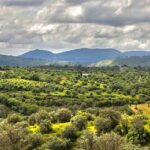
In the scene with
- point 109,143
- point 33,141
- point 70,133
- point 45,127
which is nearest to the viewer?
point 109,143

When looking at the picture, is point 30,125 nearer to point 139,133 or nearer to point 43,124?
point 43,124

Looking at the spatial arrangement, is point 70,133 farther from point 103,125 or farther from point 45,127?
point 45,127

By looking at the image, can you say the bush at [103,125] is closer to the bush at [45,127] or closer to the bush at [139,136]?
the bush at [139,136]

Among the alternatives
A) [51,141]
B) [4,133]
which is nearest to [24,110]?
[51,141]

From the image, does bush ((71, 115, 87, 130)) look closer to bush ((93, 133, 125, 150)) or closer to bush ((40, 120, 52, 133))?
bush ((40, 120, 52, 133))

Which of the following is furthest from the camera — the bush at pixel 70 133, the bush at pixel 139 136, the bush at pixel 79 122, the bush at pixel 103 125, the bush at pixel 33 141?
the bush at pixel 79 122

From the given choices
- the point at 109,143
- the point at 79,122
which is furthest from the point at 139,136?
the point at 109,143

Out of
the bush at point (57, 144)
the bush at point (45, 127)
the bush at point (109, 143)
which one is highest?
the bush at point (109, 143)

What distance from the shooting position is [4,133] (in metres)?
70.3

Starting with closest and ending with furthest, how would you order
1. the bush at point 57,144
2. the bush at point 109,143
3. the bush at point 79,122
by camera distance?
the bush at point 109,143, the bush at point 57,144, the bush at point 79,122

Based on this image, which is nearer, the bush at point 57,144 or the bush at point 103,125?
the bush at point 57,144

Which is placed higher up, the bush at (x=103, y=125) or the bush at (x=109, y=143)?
the bush at (x=109, y=143)

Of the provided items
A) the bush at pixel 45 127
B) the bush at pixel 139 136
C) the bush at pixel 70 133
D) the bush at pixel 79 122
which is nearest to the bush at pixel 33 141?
the bush at pixel 70 133

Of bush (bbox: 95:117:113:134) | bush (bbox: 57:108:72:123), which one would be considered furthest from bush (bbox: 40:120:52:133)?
bush (bbox: 95:117:113:134)
